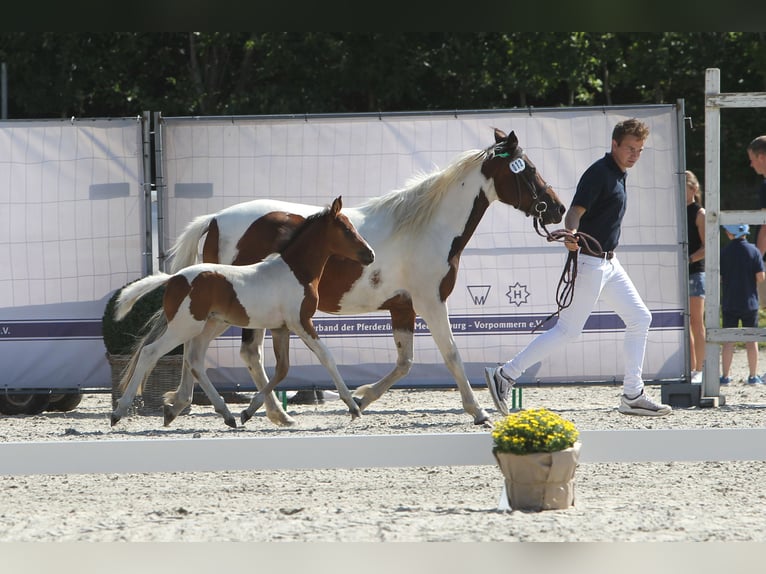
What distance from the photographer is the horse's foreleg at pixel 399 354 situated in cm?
723

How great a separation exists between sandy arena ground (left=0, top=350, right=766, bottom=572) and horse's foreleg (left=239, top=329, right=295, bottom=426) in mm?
125

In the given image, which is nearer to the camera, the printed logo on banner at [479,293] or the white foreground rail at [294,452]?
the white foreground rail at [294,452]

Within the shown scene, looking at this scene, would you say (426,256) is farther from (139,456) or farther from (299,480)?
(139,456)

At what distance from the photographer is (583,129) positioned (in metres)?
8.27

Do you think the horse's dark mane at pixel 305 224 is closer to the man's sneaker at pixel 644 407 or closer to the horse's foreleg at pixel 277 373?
the horse's foreleg at pixel 277 373

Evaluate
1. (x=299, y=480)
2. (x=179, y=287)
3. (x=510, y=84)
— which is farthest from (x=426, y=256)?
(x=510, y=84)

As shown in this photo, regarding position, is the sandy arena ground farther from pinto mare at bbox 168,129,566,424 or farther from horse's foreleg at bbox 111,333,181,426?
pinto mare at bbox 168,129,566,424

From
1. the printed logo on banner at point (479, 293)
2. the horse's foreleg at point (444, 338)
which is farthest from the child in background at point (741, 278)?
the horse's foreleg at point (444, 338)

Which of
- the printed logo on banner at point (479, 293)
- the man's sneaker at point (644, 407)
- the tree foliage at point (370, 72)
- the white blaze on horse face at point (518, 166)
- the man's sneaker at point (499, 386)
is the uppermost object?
the tree foliage at point (370, 72)

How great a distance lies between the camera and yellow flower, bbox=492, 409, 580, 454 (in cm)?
439

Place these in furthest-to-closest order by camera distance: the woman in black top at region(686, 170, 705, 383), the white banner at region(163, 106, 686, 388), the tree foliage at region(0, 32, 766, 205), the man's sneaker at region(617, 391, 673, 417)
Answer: the tree foliage at region(0, 32, 766, 205), the woman in black top at region(686, 170, 705, 383), the white banner at region(163, 106, 686, 388), the man's sneaker at region(617, 391, 673, 417)

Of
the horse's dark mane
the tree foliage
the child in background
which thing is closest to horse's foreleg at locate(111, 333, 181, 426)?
the horse's dark mane

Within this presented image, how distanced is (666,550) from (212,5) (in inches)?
85.7

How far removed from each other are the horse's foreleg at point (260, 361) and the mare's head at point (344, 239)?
64cm
